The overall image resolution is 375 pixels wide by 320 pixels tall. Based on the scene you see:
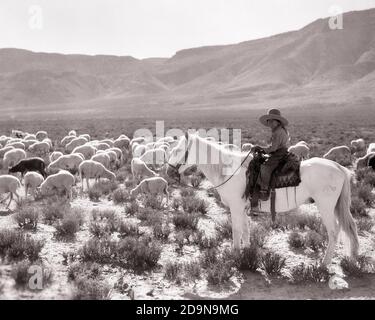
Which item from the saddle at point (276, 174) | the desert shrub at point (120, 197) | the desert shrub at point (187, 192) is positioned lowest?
the desert shrub at point (187, 192)

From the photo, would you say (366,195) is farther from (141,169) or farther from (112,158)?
(112,158)

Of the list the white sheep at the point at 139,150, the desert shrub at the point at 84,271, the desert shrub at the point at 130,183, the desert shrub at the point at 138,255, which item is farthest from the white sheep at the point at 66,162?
the desert shrub at the point at 84,271

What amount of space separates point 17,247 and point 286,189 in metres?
A: 4.61

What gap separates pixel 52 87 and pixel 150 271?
500ft

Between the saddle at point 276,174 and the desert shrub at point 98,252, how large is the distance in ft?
8.28

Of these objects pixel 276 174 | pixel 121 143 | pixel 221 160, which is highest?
pixel 221 160

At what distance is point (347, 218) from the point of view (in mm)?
6723

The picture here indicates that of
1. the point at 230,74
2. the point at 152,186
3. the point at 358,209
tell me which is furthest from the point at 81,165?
the point at 230,74

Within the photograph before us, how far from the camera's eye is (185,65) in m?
182

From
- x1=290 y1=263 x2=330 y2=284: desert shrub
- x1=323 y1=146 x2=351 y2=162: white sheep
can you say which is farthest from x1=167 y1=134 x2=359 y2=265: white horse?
x1=323 y1=146 x2=351 y2=162: white sheep

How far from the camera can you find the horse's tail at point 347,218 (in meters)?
6.71

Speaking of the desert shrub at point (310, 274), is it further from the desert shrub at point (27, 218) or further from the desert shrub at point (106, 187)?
the desert shrub at point (106, 187)

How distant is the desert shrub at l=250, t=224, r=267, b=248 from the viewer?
770cm

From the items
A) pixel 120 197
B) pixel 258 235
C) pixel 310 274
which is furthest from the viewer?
pixel 120 197
